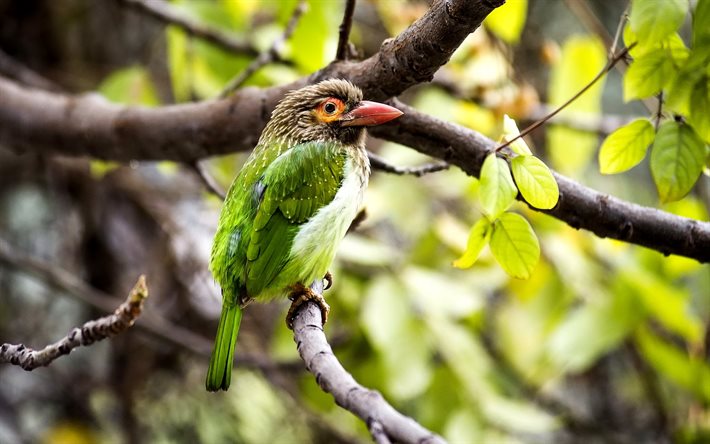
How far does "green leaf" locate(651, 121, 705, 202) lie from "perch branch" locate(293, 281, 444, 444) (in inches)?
33.2

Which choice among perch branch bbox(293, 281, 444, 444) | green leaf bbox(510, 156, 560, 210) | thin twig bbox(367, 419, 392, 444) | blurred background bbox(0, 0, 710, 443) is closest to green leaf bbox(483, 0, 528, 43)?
blurred background bbox(0, 0, 710, 443)

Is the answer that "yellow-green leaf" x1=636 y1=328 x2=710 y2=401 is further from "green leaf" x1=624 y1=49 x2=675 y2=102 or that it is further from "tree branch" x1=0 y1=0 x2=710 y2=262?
"green leaf" x1=624 y1=49 x2=675 y2=102

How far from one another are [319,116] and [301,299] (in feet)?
2.42

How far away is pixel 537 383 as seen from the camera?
445 cm

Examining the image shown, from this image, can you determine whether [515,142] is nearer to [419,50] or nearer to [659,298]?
[419,50]

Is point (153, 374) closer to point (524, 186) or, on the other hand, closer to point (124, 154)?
point (124, 154)

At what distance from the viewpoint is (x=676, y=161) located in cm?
196

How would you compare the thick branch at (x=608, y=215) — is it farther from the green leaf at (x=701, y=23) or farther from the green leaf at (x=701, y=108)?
the green leaf at (x=701, y=23)

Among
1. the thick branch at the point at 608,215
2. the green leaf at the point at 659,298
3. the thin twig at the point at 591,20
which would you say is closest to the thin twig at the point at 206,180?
the thick branch at the point at 608,215

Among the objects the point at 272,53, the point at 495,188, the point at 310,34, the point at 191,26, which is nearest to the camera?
Answer: the point at 495,188

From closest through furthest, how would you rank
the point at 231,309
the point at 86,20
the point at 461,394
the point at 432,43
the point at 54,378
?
the point at 432,43 → the point at 231,309 → the point at 461,394 → the point at 54,378 → the point at 86,20

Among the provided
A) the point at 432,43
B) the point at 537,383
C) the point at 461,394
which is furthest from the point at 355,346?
the point at 432,43

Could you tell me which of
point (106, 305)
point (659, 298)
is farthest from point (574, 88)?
point (106, 305)

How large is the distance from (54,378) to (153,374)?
21.0 inches
